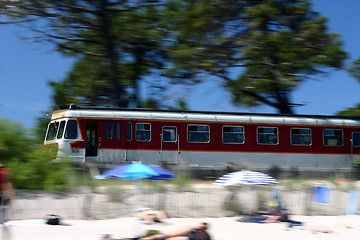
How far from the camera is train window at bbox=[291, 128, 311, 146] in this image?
22641 mm

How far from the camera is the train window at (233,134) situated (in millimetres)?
21766

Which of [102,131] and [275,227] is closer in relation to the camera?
[275,227]

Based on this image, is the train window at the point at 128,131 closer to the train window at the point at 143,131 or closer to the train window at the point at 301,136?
the train window at the point at 143,131

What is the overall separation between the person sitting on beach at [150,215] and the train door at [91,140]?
309 inches

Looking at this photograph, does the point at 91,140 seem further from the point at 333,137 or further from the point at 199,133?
the point at 333,137

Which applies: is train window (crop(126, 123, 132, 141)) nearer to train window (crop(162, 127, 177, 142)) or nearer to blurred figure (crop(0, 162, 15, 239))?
train window (crop(162, 127, 177, 142))

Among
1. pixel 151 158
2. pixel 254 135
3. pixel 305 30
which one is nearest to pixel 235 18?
pixel 305 30

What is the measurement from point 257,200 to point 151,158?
7.24 meters

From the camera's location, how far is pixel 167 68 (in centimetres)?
2622

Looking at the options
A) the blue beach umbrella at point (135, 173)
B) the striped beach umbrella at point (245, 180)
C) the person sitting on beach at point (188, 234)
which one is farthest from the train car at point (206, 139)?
the person sitting on beach at point (188, 234)

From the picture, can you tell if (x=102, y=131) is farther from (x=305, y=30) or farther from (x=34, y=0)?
(x=305, y=30)

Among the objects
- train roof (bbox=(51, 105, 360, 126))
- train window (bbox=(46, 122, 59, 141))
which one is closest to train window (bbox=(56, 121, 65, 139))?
train roof (bbox=(51, 105, 360, 126))

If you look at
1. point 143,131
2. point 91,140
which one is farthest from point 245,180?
point 91,140

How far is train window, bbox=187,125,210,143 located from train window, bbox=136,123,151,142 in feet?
5.99
